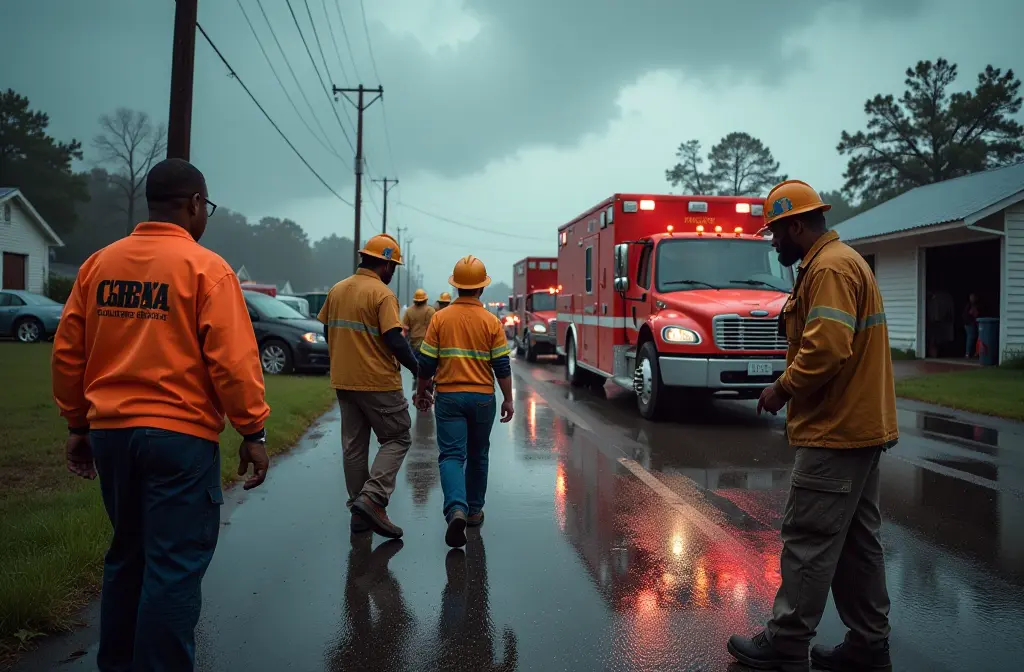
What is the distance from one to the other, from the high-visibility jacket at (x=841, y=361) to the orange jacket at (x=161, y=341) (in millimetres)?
2170

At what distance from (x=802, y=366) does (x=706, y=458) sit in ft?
16.8

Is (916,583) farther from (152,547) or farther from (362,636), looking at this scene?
(152,547)

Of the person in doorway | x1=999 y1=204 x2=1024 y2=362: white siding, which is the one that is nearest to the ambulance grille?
x1=999 y1=204 x2=1024 y2=362: white siding

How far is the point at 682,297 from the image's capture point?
10812mm

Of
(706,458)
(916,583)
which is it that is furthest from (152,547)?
(706,458)

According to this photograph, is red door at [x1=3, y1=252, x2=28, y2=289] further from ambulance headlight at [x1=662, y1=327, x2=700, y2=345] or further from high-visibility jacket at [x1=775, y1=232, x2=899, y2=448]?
high-visibility jacket at [x1=775, y1=232, x2=899, y2=448]

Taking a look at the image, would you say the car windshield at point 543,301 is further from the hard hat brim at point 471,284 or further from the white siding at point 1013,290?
the hard hat brim at point 471,284

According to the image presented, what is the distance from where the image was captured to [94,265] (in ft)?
9.49

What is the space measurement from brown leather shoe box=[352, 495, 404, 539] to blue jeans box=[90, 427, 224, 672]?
7.88 feet

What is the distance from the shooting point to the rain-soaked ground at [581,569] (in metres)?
3.63

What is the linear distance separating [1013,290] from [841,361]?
18.2 metres

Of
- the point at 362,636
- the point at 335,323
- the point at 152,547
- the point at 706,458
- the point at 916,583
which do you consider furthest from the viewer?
the point at 706,458

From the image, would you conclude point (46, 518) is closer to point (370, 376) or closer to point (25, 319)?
point (370, 376)

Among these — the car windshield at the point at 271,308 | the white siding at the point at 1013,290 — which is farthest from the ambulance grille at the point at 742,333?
the white siding at the point at 1013,290
